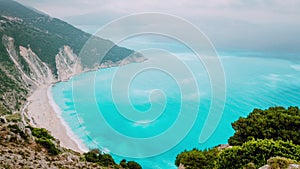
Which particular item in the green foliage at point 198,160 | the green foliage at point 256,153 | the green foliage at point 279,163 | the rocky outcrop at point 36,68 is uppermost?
the rocky outcrop at point 36,68

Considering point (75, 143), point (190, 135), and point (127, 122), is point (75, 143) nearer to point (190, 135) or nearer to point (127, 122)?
point (127, 122)

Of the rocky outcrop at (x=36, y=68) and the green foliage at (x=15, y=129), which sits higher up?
the rocky outcrop at (x=36, y=68)

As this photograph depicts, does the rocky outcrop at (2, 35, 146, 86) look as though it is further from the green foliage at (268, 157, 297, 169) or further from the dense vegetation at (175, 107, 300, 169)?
the green foliage at (268, 157, 297, 169)

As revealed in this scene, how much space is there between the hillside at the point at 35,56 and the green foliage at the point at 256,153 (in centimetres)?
4237

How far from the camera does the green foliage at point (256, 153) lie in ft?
31.7

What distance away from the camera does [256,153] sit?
32.3ft

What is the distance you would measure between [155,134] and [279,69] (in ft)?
297

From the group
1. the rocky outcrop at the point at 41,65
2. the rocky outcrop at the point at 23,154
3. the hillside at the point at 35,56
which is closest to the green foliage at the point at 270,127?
the rocky outcrop at the point at 23,154

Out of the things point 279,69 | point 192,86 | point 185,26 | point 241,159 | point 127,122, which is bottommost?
point 241,159

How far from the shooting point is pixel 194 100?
70.8 metres

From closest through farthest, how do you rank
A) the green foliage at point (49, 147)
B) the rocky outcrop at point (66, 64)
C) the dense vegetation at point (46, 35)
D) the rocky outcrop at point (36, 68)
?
the green foliage at point (49, 147) → the rocky outcrop at point (36, 68) → the dense vegetation at point (46, 35) → the rocky outcrop at point (66, 64)

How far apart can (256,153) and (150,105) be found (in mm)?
56949

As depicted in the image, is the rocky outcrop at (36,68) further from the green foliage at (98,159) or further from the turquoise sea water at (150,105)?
the green foliage at (98,159)

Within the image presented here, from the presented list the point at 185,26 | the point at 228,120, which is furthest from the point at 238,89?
the point at 185,26
